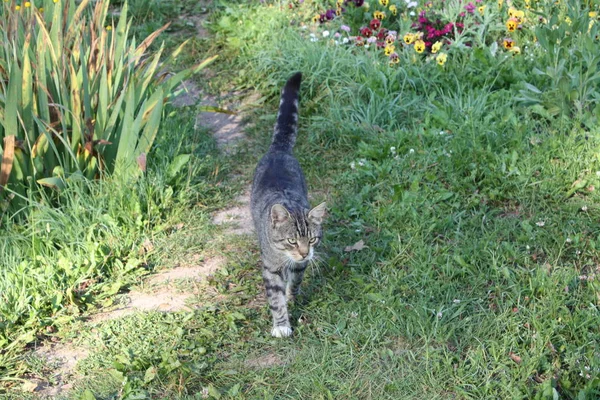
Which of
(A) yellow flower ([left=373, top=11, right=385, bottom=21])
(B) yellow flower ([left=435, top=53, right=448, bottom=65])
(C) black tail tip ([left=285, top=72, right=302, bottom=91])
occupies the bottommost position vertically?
(B) yellow flower ([left=435, top=53, right=448, bottom=65])

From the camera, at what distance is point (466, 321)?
150 inches

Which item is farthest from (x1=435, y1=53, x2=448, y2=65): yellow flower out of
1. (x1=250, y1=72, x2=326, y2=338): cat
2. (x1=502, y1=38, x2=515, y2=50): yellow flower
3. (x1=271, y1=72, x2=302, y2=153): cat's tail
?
(x1=250, y1=72, x2=326, y2=338): cat

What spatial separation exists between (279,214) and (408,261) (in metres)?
0.92

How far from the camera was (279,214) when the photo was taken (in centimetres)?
391

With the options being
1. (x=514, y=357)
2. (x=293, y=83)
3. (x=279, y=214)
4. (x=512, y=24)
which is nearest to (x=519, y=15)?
(x=512, y=24)

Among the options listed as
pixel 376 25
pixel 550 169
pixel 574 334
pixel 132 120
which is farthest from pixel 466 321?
pixel 376 25

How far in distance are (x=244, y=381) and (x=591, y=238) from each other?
2.22m

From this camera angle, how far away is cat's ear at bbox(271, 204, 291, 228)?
3.86 metres

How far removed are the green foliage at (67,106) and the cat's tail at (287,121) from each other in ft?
2.73

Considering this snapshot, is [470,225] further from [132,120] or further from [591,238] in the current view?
[132,120]

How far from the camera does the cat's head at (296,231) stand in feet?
12.8

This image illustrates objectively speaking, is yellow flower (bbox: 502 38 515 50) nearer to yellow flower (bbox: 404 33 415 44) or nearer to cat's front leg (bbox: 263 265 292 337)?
yellow flower (bbox: 404 33 415 44)

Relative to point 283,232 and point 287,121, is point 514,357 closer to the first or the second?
point 283,232

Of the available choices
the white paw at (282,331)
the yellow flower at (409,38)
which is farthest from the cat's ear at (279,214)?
the yellow flower at (409,38)
